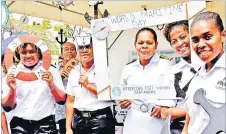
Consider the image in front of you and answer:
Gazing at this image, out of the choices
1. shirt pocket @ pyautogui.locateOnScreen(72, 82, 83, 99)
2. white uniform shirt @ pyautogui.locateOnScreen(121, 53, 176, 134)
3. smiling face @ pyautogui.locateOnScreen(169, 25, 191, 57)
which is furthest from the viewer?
shirt pocket @ pyautogui.locateOnScreen(72, 82, 83, 99)

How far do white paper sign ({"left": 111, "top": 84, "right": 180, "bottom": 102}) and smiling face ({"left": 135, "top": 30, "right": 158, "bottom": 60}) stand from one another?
23 centimetres

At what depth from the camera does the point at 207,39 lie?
2.02 metres

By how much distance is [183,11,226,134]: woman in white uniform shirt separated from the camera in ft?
6.59

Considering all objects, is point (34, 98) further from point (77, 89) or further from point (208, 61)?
point (208, 61)

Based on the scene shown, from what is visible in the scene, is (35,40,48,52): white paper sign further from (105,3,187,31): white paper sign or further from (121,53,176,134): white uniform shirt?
(121,53,176,134): white uniform shirt

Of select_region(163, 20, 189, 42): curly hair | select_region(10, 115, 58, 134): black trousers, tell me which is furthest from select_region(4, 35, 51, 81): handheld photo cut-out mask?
select_region(163, 20, 189, 42): curly hair

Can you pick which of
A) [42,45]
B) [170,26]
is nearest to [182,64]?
[170,26]

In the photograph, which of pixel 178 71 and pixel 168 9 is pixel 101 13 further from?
pixel 178 71

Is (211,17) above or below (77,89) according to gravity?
above

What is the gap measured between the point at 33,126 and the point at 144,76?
105cm

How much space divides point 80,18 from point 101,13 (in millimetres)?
182

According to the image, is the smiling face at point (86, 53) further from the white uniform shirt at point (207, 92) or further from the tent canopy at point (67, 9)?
the white uniform shirt at point (207, 92)

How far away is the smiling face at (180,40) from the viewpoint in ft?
6.93

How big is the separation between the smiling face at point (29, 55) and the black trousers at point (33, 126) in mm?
482
